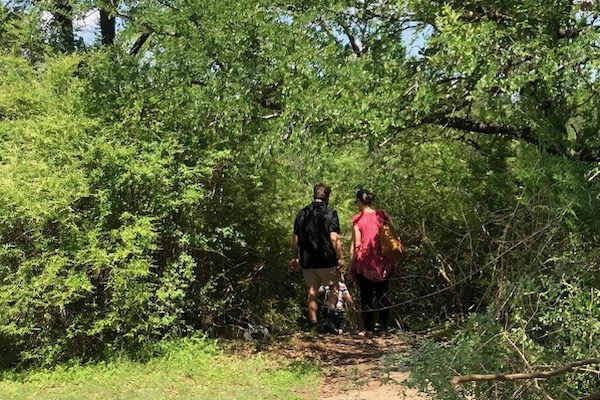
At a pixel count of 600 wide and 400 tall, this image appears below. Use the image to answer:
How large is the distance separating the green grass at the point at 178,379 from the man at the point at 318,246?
1.18 m

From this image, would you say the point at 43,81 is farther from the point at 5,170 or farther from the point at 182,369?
the point at 182,369

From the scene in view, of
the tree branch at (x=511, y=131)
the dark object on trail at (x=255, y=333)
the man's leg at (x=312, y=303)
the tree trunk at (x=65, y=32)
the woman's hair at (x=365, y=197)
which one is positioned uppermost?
the tree trunk at (x=65, y=32)

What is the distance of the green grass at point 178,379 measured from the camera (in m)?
5.68

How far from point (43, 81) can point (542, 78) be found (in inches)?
245

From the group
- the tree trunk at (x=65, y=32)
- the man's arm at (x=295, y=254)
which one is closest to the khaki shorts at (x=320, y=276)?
the man's arm at (x=295, y=254)

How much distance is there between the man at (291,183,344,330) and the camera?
24.3 ft

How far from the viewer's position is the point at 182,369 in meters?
6.31

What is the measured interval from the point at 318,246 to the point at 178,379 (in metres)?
2.15

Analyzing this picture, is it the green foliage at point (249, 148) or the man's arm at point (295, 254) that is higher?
the green foliage at point (249, 148)

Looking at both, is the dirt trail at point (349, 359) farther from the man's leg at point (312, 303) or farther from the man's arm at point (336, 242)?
the man's arm at point (336, 242)

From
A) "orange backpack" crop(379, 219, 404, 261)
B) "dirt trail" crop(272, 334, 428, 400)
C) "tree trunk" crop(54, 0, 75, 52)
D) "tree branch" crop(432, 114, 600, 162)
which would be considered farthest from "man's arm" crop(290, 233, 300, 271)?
"tree trunk" crop(54, 0, 75, 52)

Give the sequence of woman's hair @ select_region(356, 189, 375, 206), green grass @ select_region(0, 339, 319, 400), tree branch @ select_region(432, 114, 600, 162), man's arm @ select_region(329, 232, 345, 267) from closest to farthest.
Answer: tree branch @ select_region(432, 114, 600, 162)
green grass @ select_region(0, 339, 319, 400)
man's arm @ select_region(329, 232, 345, 267)
woman's hair @ select_region(356, 189, 375, 206)

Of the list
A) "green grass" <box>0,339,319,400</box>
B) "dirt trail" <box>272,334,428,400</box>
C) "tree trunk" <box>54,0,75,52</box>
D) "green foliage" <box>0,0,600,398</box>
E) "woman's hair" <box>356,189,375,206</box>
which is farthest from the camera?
"tree trunk" <box>54,0,75,52</box>

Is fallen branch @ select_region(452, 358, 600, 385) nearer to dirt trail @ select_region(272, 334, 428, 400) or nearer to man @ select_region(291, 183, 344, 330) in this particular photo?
dirt trail @ select_region(272, 334, 428, 400)
